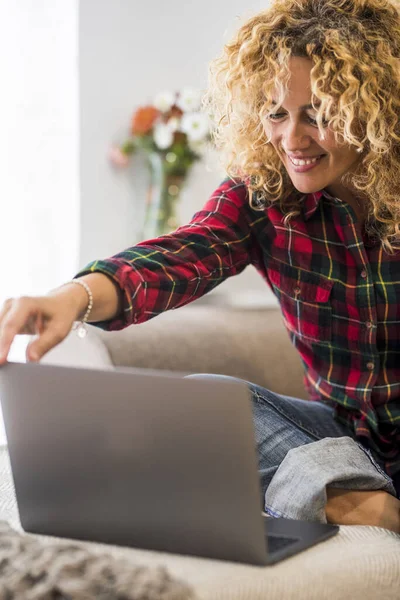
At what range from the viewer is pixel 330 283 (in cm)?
142

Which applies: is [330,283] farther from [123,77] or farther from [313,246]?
[123,77]

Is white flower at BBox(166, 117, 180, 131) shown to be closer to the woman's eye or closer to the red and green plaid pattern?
the red and green plaid pattern

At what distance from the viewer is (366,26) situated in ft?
4.14

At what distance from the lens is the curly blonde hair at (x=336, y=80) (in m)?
1.23

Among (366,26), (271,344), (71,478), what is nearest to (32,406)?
(71,478)

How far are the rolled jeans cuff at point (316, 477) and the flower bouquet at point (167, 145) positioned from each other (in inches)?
60.3

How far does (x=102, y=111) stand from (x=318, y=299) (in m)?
1.52

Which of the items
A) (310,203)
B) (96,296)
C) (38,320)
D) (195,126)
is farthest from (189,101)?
(38,320)

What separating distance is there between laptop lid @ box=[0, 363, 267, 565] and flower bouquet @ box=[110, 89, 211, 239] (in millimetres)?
1762

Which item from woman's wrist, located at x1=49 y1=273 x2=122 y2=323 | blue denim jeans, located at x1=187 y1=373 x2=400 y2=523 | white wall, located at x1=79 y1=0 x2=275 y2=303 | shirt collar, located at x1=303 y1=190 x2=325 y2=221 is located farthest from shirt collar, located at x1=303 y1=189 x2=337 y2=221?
white wall, located at x1=79 y1=0 x2=275 y2=303

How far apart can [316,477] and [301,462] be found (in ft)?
0.13

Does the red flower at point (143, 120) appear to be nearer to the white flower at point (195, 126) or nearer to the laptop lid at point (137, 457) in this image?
the white flower at point (195, 126)

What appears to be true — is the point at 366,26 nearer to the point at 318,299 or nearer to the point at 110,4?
the point at 318,299

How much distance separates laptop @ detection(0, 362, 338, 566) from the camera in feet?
2.70
